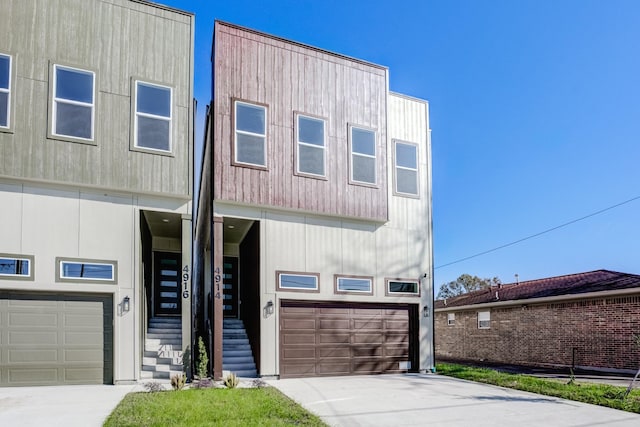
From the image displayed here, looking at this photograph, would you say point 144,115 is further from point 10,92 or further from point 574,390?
point 574,390

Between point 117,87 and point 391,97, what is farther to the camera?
point 391,97

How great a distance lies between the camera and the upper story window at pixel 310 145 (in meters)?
13.0

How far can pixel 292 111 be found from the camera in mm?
12992

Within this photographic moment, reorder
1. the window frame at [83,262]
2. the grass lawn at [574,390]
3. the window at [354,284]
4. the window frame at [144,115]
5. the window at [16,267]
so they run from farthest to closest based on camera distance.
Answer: the window at [354,284]
the window frame at [144,115]
the window frame at [83,262]
the window at [16,267]
the grass lawn at [574,390]

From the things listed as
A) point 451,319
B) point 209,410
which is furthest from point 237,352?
point 451,319

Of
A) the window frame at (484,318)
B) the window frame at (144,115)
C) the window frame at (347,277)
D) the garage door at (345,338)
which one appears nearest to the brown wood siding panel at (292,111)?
the window frame at (144,115)

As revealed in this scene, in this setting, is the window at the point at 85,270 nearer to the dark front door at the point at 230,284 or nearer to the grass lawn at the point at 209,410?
the grass lawn at the point at 209,410

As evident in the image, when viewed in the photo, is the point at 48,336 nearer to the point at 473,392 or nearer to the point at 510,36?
the point at 473,392

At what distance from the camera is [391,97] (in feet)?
48.1

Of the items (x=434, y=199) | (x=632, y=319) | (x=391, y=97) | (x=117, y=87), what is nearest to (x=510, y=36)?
(x=391, y=97)

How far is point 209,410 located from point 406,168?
8.71 metres

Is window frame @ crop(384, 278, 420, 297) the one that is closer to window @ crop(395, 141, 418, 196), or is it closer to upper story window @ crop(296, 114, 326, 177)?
window @ crop(395, 141, 418, 196)

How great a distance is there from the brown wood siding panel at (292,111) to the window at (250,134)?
14cm

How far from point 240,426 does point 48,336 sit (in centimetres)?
525
